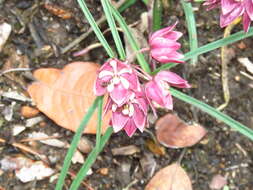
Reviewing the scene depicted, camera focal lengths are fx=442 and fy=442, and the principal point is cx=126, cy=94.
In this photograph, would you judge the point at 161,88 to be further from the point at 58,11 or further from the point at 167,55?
the point at 58,11

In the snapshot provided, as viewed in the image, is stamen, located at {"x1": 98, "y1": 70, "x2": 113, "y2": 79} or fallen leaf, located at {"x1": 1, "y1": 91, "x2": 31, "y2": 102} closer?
stamen, located at {"x1": 98, "y1": 70, "x2": 113, "y2": 79}

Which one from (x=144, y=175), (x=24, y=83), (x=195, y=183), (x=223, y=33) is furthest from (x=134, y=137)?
(x=223, y=33)

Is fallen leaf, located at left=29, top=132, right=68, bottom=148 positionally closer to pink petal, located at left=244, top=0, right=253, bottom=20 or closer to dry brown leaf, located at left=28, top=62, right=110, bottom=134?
dry brown leaf, located at left=28, top=62, right=110, bottom=134

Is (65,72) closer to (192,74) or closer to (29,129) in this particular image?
(29,129)

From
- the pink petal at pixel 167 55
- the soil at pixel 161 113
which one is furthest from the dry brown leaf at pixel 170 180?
the pink petal at pixel 167 55

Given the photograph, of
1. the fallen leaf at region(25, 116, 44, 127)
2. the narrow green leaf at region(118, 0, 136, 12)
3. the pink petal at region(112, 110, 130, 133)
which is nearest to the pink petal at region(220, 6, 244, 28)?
the pink petal at region(112, 110, 130, 133)

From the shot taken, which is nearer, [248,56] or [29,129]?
[29,129]
